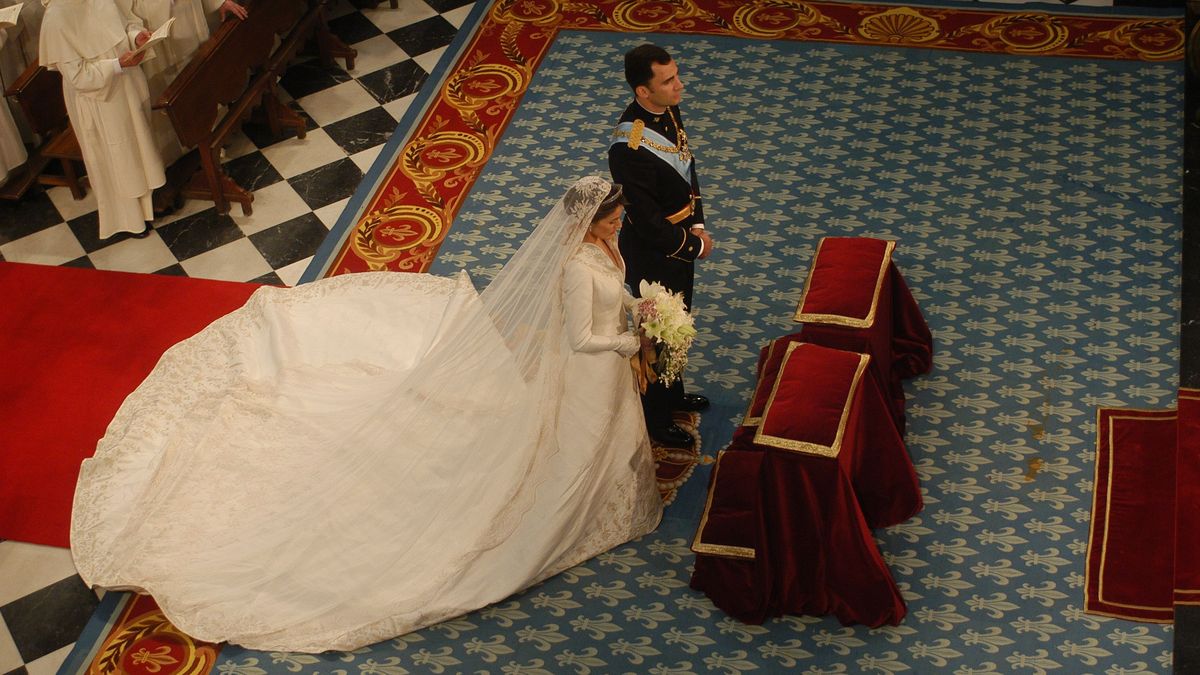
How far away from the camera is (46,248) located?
7.48m

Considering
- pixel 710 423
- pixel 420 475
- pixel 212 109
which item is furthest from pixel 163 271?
pixel 710 423

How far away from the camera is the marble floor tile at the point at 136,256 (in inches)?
288

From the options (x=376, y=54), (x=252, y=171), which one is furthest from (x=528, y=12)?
(x=252, y=171)

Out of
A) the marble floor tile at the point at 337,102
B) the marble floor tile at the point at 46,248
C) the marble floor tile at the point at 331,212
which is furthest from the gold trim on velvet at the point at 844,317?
the marble floor tile at the point at 46,248

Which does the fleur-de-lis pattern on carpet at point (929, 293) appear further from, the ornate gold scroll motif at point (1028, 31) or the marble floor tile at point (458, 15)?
the marble floor tile at point (458, 15)

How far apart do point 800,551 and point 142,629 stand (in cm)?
267

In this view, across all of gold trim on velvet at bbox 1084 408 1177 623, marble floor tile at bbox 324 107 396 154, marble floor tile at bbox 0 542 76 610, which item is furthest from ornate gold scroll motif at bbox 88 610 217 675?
marble floor tile at bbox 324 107 396 154

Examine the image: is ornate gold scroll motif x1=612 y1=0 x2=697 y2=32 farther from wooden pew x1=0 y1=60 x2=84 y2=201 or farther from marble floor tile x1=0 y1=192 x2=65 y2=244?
marble floor tile x1=0 y1=192 x2=65 y2=244

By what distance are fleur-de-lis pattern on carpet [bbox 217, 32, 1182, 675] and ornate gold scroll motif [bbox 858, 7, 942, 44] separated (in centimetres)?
20

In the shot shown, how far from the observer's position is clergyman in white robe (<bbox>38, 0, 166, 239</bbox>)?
278 inches

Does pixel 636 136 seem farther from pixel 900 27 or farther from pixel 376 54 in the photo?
pixel 376 54

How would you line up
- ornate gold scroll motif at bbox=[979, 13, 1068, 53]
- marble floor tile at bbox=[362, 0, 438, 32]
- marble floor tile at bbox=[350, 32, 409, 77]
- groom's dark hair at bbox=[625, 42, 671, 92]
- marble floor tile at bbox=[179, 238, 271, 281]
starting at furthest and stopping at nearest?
marble floor tile at bbox=[362, 0, 438, 32] → marble floor tile at bbox=[350, 32, 409, 77] → ornate gold scroll motif at bbox=[979, 13, 1068, 53] → marble floor tile at bbox=[179, 238, 271, 281] → groom's dark hair at bbox=[625, 42, 671, 92]

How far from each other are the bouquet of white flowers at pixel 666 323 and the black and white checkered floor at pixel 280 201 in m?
2.61

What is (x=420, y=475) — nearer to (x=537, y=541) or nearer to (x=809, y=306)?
(x=537, y=541)
